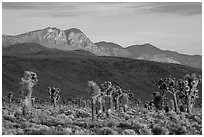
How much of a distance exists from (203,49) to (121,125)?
12870 millimetres

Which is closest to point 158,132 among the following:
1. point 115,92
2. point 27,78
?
point 27,78

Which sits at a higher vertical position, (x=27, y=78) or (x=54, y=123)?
(x=27, y=78)

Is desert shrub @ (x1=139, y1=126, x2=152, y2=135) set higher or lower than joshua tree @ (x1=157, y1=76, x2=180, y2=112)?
lower

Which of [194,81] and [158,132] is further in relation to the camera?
[194,81]

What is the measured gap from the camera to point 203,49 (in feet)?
90.6

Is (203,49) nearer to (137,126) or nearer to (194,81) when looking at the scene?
(137,126)

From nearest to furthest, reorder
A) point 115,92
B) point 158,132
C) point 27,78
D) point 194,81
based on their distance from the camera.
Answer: point 158,132
point 27,78
point 194,81
point 115,92

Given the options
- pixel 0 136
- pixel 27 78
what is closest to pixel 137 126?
pixel 0 136

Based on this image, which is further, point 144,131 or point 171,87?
point 171,87

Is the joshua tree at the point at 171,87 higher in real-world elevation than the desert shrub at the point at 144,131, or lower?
higher

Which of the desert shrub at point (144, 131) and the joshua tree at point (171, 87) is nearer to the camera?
the desert shrub at point (144, 131)

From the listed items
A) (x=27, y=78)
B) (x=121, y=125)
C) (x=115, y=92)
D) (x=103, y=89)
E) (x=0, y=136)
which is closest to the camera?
(x=0, y=136)

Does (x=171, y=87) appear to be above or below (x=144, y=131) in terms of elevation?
above

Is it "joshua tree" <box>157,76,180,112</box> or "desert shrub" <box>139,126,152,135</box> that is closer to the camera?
"desert shrub" <box>139,126,152,135</box>
